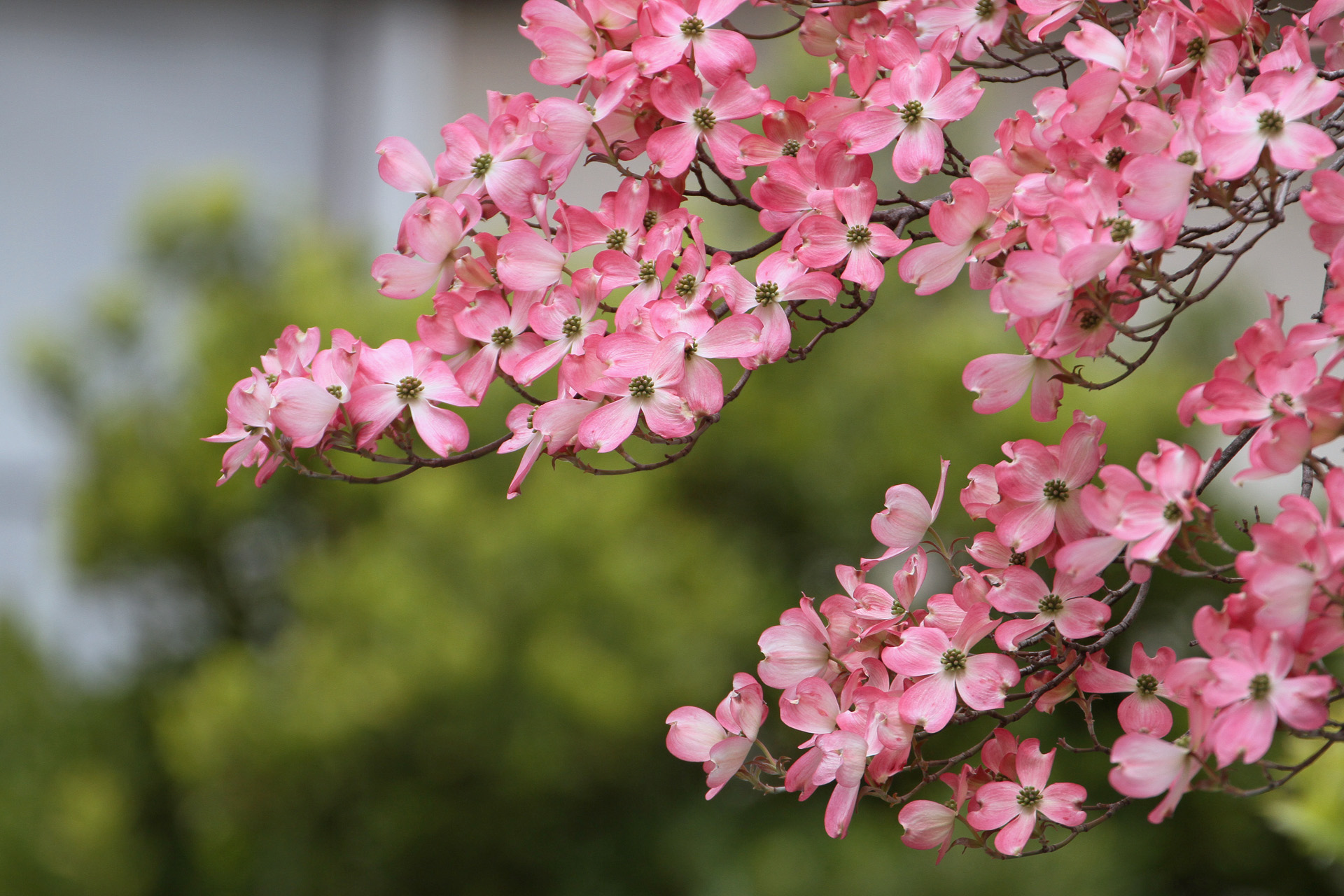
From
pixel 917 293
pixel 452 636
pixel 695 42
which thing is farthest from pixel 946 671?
pixel 452 636

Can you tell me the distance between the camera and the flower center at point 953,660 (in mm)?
385

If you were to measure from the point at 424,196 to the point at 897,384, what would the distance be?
1.43 m

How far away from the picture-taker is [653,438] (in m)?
0.39

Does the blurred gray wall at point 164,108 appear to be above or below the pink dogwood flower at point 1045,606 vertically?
below

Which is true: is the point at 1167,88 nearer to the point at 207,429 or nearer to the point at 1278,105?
the point at 1278,105

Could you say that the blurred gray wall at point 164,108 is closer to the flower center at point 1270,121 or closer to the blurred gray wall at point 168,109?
the blurred gray wall at point 168,109

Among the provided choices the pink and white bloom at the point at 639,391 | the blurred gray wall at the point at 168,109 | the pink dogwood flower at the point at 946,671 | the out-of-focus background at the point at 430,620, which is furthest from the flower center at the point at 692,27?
the blurred gray wall at the point at 168,109

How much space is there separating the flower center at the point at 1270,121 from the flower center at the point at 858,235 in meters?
0.12

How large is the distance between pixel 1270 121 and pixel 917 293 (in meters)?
0.12

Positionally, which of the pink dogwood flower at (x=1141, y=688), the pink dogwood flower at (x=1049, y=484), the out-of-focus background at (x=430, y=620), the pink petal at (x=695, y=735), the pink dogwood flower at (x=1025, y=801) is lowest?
the out-of-focus background at (x=430, y=620)

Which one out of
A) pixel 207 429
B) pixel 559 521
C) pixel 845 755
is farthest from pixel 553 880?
pixel 845 755

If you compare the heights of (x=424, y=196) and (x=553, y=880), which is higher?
(x=424, y=196)

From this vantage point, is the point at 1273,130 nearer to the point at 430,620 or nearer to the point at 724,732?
the point at 724,732

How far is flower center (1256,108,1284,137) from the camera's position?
0.35m
